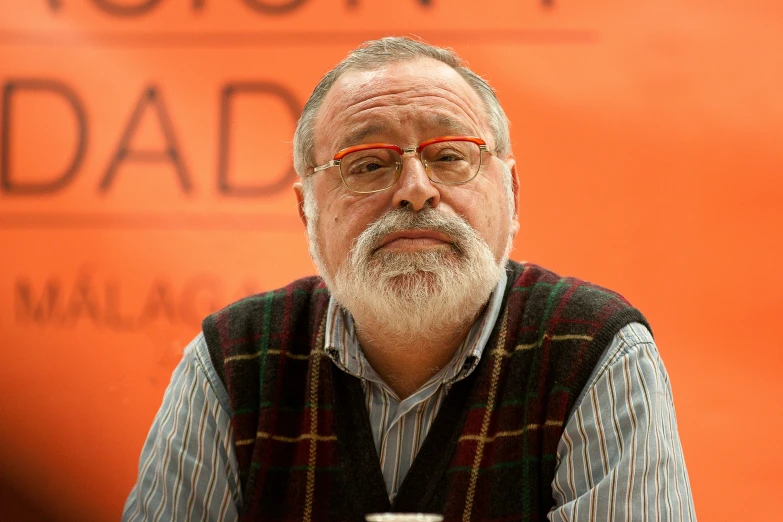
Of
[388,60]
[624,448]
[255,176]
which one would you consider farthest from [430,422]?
[255,176]

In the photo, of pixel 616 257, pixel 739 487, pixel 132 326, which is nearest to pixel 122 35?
pixel 132 326

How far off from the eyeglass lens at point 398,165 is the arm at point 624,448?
1.52 feet

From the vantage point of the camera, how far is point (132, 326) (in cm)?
246

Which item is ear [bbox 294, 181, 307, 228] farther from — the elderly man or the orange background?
the orange background

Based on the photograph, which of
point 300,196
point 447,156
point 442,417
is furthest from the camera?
point 300,196

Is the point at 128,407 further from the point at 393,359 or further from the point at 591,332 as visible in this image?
the point at 591,332

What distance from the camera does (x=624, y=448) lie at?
1.32 meters

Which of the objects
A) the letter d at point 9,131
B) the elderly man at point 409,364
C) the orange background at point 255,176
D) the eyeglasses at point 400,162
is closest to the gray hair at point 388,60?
the elderly man at point 409,364

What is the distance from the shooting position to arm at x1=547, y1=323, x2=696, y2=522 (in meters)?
1.28

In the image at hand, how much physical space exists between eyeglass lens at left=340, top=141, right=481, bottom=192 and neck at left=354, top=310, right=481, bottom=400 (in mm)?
283

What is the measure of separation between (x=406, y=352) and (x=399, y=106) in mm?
513

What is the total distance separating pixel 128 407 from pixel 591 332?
61.9 inches

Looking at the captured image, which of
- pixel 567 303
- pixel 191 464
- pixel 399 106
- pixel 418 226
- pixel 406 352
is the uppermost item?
pixel 399 106

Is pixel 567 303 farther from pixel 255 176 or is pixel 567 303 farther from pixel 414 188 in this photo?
pixel 255 176
